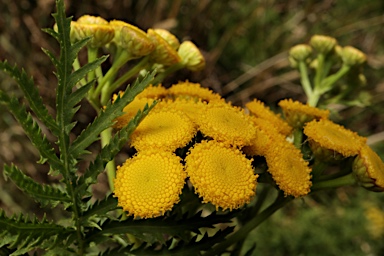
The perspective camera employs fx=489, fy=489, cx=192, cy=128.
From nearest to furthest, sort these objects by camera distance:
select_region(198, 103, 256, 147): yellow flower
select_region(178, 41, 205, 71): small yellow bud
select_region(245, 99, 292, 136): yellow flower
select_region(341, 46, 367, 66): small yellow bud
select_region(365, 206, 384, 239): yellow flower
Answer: select_region(198, 103, 256, 147): yellow flower < select_region(245, 99, 292, 136): yellow flower < select_region(178, 41, 205, 71): small yellow bud < select_region(341, 46, 367, 66): small yellow bud < select_region(365, 206, 384, 239): yellow flower

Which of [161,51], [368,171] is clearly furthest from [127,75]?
[368,171]

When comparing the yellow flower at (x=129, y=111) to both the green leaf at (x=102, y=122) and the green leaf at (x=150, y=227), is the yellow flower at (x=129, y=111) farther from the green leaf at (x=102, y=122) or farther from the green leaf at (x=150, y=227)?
the green leaf at (x=150, y=227)

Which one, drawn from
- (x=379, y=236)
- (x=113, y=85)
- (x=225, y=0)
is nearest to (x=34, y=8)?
(x=225, y=0)

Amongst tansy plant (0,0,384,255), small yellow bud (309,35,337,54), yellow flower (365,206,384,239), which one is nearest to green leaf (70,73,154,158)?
tansy plant (0,0,384,255)

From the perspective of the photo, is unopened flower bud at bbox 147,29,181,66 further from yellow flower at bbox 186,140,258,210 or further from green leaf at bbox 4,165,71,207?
green leaf at bbox 4,165,71,207

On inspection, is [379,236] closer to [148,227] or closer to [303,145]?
[303,145]

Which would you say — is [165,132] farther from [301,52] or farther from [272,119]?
[301,52]

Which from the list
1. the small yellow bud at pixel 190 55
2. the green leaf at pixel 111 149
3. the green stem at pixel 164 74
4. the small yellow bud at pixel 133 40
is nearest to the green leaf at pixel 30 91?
the green leaf at pixel 111 149
